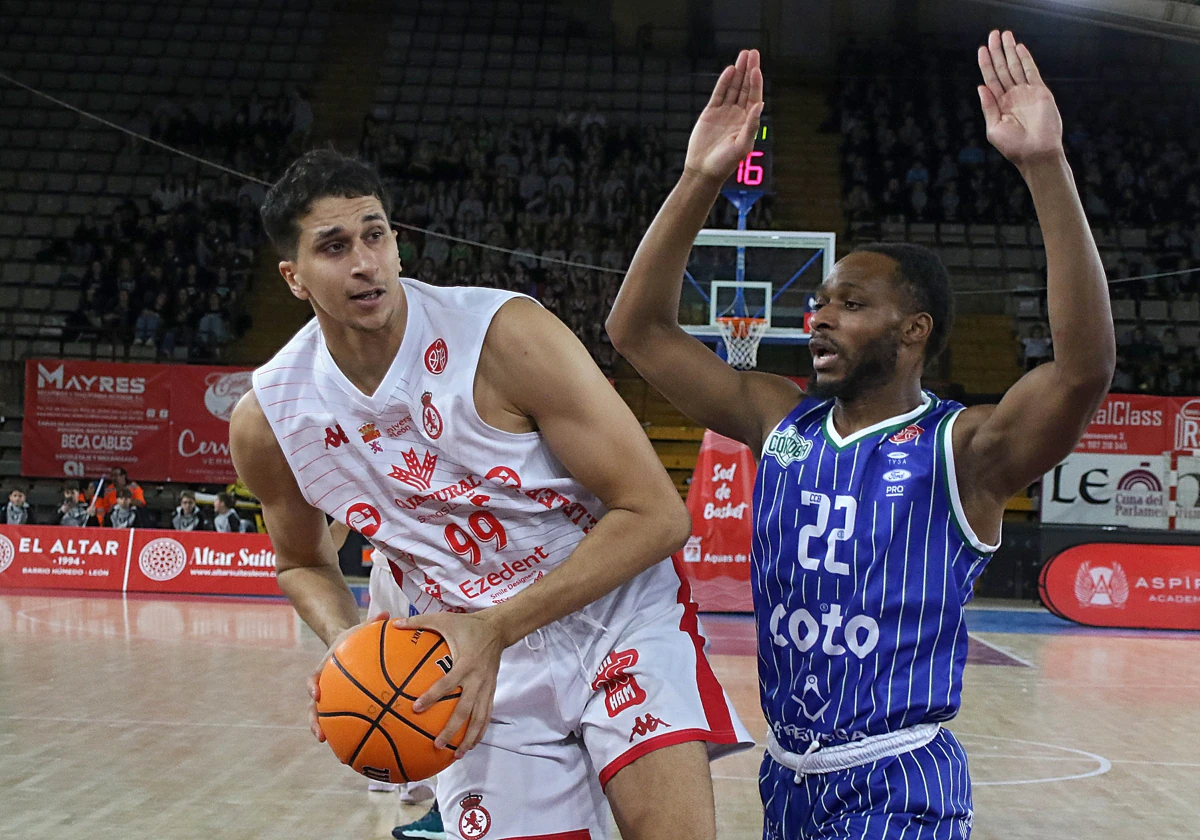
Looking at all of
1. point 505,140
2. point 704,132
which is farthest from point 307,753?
point 505,140

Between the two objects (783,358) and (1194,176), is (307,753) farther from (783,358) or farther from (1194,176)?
(1194,176)

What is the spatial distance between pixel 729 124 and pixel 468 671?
4.35ft

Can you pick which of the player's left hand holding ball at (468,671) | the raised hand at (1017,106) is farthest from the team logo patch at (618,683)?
the raised hand at (1017,106)

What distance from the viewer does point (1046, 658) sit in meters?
10.2

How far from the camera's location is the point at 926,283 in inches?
105

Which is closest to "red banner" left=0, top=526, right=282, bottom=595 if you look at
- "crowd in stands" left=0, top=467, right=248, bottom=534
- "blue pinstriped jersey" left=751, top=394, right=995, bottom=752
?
"crowd in stands" left=0, top=467, right=248, bottom=534

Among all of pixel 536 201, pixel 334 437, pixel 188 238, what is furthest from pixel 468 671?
pixel 188 238

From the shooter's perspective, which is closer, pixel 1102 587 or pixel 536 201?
pixel 1102 587

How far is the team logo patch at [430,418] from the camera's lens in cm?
254

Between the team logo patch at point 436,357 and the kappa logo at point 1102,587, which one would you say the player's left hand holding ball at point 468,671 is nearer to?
the team logo patch at point 436,357

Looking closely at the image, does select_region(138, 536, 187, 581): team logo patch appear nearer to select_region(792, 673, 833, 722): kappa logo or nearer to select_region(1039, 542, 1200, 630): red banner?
select_region(1039, 542, 1200, 630): red banner

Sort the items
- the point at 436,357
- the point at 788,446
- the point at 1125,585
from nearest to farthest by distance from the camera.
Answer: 1. the point at 436,357
2. the point at 788,446
3. the point at 1125,585

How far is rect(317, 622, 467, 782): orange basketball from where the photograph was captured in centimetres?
221

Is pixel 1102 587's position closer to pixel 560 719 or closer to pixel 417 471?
pixel 560 719
